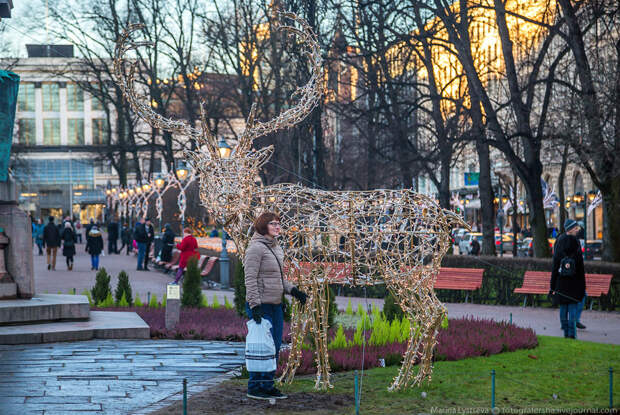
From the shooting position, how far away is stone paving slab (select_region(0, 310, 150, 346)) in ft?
40.4

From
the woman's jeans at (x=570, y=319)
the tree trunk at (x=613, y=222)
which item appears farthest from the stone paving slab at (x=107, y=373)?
the tree trunk at (x=613, y=222)

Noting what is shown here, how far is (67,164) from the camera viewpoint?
109188 millimetres

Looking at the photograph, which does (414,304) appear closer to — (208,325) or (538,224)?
(208,325)

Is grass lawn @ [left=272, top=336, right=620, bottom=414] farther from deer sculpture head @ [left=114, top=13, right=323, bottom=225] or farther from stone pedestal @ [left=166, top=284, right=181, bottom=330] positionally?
stone pedestal @ [left=166, top=284, right=181, bottom=330]

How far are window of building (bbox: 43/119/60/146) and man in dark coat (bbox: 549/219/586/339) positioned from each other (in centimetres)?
10228

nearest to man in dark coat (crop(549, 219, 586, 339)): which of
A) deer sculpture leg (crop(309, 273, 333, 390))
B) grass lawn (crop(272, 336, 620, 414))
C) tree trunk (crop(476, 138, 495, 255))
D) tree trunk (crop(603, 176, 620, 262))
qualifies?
grass lawn (crop(272, 336, 620, 414))

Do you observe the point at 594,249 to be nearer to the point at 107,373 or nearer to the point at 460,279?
the point at 460,279

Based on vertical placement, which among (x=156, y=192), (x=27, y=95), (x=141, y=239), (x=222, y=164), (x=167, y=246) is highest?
(x=27, y=95)

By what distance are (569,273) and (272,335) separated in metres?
6.14

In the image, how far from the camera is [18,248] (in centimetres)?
1400

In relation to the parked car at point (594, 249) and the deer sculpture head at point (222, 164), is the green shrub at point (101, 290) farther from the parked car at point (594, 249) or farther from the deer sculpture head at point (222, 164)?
the parked car at point (594, 249)

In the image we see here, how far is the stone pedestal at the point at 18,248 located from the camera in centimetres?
1397

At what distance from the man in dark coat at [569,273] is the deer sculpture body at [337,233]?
15.7 feet

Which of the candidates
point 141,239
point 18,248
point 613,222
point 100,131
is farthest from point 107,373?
point 100,131
